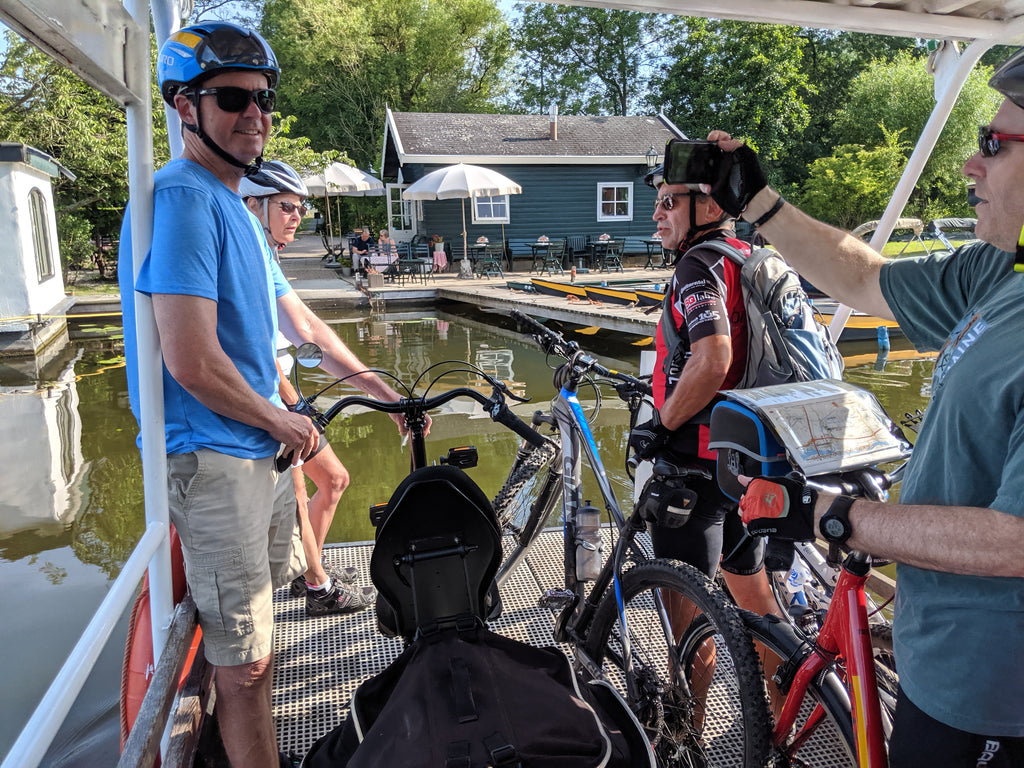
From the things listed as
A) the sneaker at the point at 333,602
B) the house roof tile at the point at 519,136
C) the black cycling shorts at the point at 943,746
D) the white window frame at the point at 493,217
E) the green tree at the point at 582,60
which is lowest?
the sneaker at the point at 333,602

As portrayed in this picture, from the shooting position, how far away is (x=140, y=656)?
6.16 ft

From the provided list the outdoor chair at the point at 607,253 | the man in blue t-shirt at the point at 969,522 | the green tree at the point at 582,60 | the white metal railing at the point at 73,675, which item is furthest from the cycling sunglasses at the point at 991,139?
the green tree at the point at 582,60

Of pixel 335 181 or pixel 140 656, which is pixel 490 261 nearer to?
pixel 335 181

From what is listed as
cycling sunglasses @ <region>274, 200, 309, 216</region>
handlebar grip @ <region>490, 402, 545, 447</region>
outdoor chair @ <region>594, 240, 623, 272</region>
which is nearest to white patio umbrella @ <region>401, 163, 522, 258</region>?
outdoor chair @ <region>594, 240, 623, 272</region>

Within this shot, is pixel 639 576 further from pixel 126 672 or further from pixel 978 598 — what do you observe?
pixel 126 672

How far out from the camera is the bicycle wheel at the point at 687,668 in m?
1.66

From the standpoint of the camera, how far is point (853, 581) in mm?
1396

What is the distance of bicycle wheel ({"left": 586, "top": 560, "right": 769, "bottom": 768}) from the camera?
1.66 m

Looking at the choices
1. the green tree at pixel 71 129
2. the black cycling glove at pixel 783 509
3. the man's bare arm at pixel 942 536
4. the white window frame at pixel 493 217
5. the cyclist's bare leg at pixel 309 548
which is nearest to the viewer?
the man's bare arm at pixel 942 536

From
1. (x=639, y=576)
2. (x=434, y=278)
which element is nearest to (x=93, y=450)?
(x=639, y=576)

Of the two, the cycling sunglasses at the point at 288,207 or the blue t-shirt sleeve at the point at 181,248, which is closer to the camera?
the blue t-shirt sleeve at the point at 181,248

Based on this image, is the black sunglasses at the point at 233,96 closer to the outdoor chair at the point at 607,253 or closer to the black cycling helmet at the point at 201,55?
the black cycling helmet at the point at 201,55

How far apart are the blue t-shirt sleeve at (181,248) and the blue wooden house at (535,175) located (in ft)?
63.6

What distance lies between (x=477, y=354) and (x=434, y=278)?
7.88m
